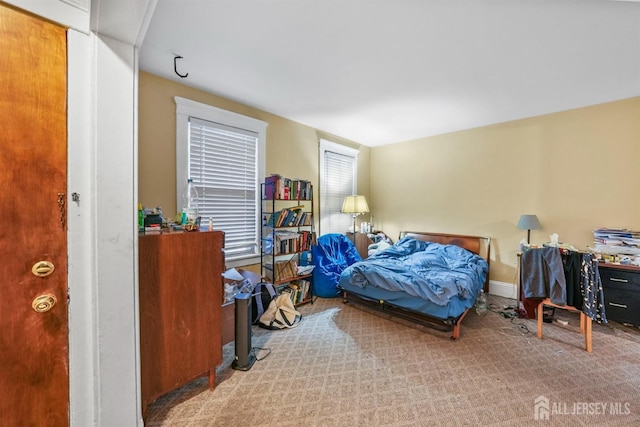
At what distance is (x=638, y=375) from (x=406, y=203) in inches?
127

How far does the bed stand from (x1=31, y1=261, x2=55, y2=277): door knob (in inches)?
98.3

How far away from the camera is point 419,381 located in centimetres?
187

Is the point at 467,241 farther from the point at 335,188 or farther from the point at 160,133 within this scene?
the point at 160,133

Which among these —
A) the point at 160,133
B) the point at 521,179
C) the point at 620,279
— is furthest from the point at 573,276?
the point at 160,133

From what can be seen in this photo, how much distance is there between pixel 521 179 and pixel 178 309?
4401mm

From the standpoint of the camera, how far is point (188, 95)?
265cm

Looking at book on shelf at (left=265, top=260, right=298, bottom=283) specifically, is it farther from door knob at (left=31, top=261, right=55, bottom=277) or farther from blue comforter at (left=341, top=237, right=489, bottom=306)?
door knob at (left=31, top=261, right=55, bottom=277)

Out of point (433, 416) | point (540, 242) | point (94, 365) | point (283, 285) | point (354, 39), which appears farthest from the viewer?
point (540, 242)

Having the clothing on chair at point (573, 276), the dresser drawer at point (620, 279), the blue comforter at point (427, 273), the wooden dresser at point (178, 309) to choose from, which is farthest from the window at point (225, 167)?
the dresser drawer at point (620, 279)

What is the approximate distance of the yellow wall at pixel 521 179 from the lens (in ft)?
9.67

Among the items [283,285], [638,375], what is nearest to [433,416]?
[638,375]

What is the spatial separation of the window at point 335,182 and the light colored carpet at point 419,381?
2.08 metres

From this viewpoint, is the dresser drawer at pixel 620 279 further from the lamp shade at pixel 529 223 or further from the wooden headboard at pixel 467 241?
the wooden headboard at pixel 467 241

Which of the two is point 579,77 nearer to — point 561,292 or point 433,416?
point 561,292
